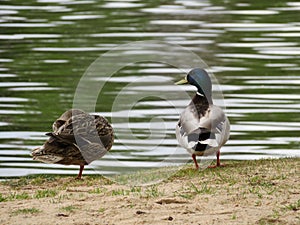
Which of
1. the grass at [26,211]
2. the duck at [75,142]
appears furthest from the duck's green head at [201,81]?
the grass at [26,211]

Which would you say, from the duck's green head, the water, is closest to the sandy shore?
the duck's green head

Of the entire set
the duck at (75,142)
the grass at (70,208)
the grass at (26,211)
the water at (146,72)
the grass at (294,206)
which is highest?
the grass at (294,206)

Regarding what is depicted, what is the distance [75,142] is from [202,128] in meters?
1.44

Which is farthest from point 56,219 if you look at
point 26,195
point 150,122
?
point 150,122

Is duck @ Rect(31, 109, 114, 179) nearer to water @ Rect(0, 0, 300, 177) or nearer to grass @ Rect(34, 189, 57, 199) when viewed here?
grass @ Rect(34, 189, 57, 199)

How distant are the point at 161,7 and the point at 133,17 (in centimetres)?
213

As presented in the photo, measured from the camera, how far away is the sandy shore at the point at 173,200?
8.03 meters

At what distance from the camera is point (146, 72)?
21.2 metres

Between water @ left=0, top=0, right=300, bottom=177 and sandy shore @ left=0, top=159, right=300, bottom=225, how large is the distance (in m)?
4.35

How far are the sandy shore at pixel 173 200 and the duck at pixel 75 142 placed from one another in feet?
1.53

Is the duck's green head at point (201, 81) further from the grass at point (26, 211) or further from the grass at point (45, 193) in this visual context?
the grass at point (26, 211)

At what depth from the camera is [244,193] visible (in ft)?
29.0

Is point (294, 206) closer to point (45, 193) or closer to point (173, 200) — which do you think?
point (173, 200)

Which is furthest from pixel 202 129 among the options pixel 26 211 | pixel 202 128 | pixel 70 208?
pixel 26 211
